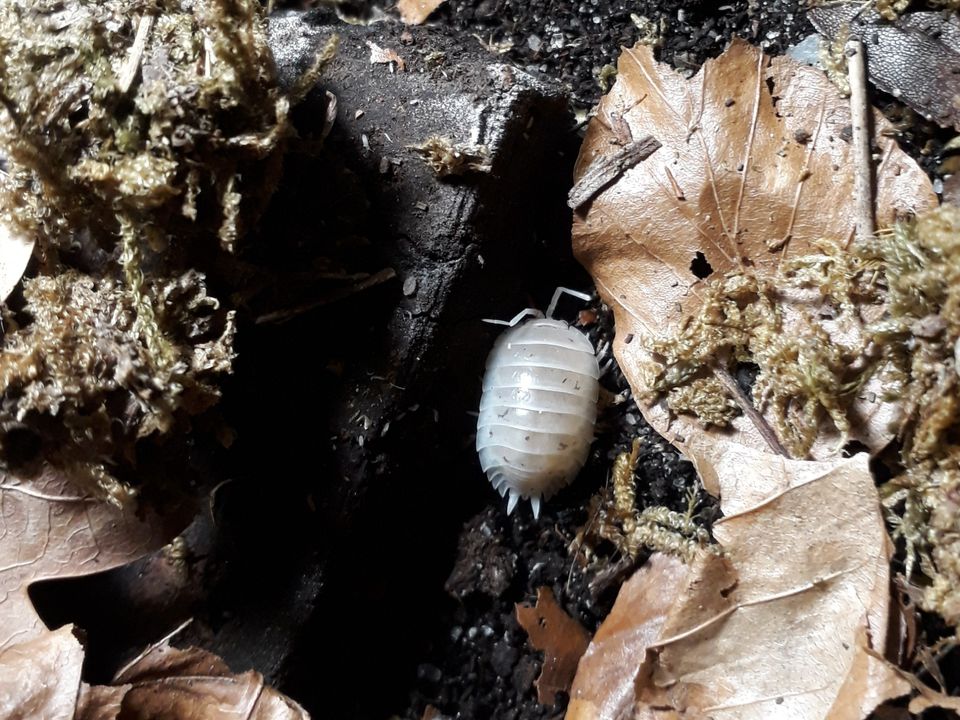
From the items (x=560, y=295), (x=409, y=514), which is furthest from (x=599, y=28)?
(x=409, y=514)

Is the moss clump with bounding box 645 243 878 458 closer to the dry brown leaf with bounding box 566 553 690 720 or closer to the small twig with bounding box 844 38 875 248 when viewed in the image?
the small twig with bounding box 844 38 875 248

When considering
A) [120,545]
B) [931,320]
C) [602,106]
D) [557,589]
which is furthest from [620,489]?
[120,545]

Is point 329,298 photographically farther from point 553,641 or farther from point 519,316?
point 553,641

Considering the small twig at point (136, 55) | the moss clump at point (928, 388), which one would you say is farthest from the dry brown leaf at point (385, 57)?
the moss clump at point (928, 388)

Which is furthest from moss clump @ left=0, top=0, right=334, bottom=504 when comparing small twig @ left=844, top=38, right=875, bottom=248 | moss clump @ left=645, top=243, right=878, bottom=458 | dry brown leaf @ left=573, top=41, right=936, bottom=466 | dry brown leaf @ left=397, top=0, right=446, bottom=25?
small twig @ left=844, top=38, right=875, bottom=248

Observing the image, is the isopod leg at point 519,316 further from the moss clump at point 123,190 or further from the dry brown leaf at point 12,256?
the dry brown leaf at point 12,256
